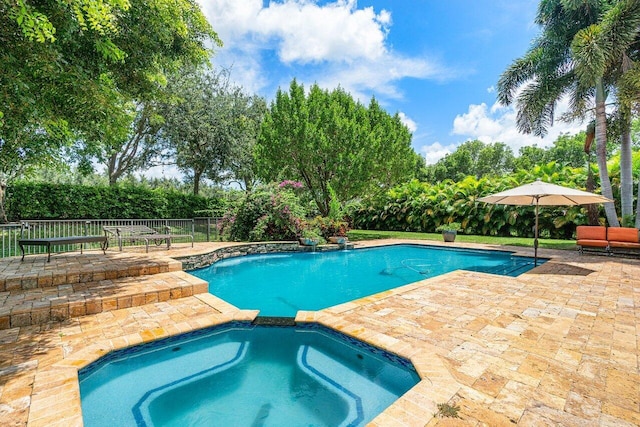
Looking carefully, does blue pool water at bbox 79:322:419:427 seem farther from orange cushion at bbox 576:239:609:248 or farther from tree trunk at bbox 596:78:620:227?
tree trunk at bbox 596:78:620:227

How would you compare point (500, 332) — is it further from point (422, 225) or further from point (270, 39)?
point (422, 225)

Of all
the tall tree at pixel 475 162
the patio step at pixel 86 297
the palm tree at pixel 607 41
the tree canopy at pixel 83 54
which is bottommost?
the patio step at pixel 86 297

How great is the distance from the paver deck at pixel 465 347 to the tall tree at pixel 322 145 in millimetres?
10653

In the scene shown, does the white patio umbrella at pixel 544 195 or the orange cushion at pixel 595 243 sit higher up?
the white patio umbrella at pixel 544 195

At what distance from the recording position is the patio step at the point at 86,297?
4003mm

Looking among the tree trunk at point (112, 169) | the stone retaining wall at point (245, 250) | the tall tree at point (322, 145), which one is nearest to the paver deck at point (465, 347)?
the stone retaining wall at point (245, 250)

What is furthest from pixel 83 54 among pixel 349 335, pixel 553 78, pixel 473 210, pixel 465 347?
pixel 473 210

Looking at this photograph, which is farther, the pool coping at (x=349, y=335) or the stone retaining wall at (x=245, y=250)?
the stone retaining wall at (x=245, y=250)

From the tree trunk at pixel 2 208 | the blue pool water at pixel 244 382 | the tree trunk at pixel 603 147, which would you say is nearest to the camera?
the blue pool water at pixel 244 382

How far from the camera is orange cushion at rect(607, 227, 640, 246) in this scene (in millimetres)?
9500

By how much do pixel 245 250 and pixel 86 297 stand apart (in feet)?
23.9

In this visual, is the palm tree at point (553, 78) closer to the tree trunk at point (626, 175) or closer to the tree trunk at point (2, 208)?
the tree trunk at point (626, 175)

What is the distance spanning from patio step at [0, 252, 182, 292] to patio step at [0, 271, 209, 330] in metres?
0.18

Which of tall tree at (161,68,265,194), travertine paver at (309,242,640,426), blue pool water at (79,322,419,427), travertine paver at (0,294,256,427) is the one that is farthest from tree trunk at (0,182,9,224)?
travertine paver at (309,242,640,426)
